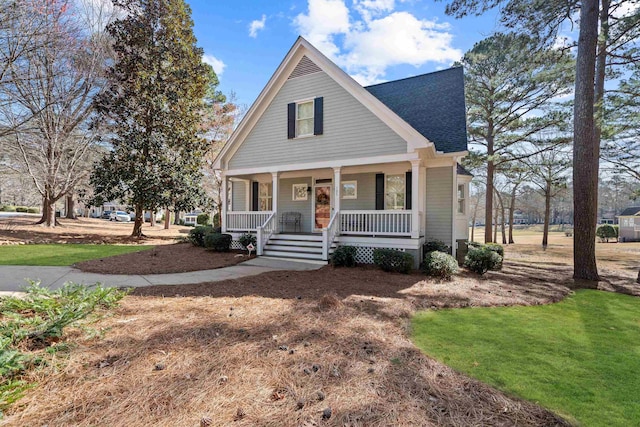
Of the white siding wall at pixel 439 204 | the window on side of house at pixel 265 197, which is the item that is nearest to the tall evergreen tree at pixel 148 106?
the window on side of house at pixel 265 197

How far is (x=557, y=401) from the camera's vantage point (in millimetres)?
2850

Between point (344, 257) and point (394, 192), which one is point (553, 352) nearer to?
point (344, 257)

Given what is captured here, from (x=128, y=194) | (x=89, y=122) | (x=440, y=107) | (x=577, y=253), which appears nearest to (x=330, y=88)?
(x=440, y=107)

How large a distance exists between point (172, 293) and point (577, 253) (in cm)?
1134

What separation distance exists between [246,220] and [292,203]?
7.48 ft

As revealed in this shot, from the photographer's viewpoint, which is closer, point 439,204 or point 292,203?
point 439,204

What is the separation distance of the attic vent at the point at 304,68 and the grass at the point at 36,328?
10.2m

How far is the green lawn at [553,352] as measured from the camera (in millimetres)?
2881

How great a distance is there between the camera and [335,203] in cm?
1107

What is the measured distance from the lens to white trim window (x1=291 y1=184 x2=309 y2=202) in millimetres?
13992

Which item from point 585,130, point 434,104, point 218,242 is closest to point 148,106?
point 218,242

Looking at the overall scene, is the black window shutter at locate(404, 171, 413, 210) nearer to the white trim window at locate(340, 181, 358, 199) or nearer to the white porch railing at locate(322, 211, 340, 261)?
the white trim window at locate(340, 181, 358, 199)

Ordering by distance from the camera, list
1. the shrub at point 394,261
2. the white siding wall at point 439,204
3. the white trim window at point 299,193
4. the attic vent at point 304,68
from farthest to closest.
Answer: the white trim window at point 299,193, the attic vent at point 304,68, the white siding wall at point 439,204, the shrub at point 394,261

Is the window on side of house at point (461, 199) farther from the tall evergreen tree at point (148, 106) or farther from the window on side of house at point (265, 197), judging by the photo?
the tall evergreen tree at point (148, 106)
